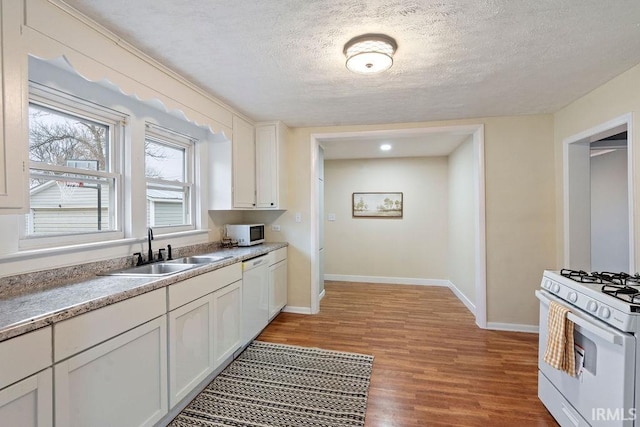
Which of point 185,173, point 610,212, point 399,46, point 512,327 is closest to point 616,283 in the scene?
point 512,327

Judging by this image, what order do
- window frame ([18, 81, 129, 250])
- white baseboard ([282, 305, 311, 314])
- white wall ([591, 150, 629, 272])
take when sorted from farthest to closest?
white wall ([591, 150, 629, 272]) → white baseboard ([282, 305, 311, 314]) → window frame ([18, 81, 129, 250])

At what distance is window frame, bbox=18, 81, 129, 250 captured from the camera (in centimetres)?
172

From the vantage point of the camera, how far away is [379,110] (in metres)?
3.19

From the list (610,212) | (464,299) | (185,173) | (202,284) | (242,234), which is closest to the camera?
(202,284)

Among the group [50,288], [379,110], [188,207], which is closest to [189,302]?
[50,288]

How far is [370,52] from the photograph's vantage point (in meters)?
1.88

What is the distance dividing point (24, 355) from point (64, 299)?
1.11 feet

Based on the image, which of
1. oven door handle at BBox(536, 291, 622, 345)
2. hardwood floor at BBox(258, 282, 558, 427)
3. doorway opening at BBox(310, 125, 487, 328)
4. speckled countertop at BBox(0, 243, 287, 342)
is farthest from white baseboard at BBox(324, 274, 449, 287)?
speckled countertop at BBox(0, 243, 287, 342)

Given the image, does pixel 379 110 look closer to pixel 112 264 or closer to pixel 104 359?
pixel 112 264

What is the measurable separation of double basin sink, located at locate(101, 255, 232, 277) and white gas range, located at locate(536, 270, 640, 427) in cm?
241

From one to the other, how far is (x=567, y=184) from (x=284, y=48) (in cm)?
Result: 310

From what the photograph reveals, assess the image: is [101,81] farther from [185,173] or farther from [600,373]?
[600,373]

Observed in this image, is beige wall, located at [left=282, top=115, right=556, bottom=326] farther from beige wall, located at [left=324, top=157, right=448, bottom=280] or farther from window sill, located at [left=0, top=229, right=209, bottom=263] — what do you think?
window sill, located at [left=0, top=229, right=209, bottom=263]

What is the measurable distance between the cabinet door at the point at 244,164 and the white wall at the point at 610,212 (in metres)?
5.06
